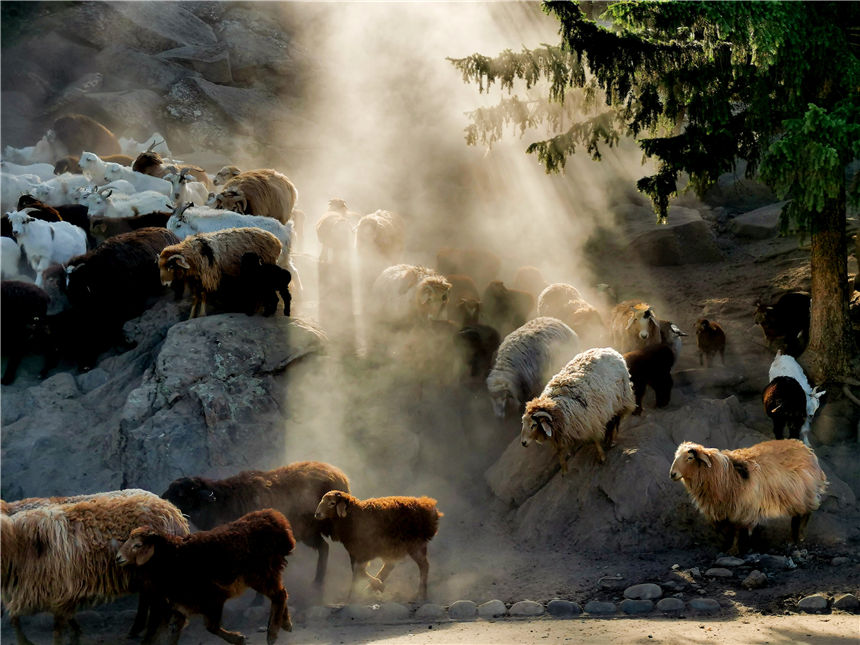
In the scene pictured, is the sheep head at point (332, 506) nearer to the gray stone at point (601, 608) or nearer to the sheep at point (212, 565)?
the sheep at point (212, 565)

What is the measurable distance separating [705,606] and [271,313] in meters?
7.17

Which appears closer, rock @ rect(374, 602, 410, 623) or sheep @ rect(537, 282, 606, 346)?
rock @ rect(374, 602, 410, 623)

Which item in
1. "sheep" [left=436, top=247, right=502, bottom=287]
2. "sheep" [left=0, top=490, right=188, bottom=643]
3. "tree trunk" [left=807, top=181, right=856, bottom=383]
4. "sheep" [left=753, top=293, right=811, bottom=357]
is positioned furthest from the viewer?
"sheep" [left=436, top=247, right=502, bottom=287]

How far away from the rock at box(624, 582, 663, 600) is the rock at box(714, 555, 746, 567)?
3.00 ft

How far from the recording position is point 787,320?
12.4 meters

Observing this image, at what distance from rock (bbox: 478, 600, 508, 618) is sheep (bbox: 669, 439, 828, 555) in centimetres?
237

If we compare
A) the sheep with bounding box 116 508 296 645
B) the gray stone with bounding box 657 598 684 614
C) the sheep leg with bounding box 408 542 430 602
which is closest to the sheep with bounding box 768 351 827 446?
the gray stone with bounding box 657 598 684 614

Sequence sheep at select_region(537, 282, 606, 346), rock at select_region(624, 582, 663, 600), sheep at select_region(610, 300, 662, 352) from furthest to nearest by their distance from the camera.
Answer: sheep at select_region(537, 282, 606, 346) < sheep at select_region(610, 300, 662, 352) < rock at select_region(624, 582, 663, 600)

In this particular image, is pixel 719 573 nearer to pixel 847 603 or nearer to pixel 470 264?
pixel 847 603

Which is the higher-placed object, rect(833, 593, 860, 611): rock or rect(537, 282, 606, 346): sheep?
rect(537, 282, 606, 346): sheep

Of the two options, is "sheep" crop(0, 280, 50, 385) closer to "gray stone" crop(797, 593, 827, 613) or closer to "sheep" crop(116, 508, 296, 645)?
"sheep" crop(116, 508, 296, 645)

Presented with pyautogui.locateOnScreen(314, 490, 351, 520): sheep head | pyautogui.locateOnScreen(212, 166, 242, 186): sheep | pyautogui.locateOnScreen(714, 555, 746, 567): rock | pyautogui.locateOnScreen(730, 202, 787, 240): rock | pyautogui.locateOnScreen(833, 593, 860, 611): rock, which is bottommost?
pyautogui.locateOnScreen(833, 593, 860, 611): rock

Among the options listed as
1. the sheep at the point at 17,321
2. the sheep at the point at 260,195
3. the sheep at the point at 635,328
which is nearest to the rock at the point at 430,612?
the sheep at the point at 635,328

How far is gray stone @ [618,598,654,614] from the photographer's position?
318 inches
